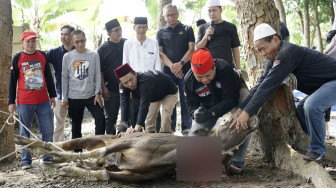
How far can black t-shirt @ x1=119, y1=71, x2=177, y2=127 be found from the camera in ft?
15.7

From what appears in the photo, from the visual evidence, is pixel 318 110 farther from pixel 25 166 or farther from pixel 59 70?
pixel 59 70

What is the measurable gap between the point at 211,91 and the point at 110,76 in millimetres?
2126

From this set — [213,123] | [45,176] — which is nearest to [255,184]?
[213,123]

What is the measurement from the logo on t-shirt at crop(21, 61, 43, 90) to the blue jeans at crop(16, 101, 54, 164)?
27cm

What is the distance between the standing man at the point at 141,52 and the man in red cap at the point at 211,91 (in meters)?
1.51

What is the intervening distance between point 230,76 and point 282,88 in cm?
72

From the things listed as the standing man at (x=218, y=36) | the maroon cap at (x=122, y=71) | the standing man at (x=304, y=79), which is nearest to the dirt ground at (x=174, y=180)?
the standing man at (x=304, y=79)

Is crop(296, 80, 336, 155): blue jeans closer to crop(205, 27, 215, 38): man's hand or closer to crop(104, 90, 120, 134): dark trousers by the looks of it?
crop(205, 27, 215, 38): man's hand

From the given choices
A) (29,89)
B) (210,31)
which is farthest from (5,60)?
(210,31)

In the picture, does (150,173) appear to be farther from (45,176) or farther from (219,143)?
(45,176)

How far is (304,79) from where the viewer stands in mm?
3961

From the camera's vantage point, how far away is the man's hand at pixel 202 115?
4410mm

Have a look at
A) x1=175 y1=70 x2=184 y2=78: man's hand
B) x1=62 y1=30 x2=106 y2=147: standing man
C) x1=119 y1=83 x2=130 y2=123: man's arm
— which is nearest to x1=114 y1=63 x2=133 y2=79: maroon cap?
x1=119 y1=83 x2=130 y2=123: man's arm

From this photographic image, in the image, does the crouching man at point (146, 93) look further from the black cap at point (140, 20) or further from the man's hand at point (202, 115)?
the black cap at point (140, 20)
